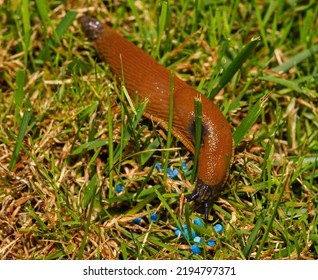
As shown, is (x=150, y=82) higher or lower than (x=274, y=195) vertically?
higher

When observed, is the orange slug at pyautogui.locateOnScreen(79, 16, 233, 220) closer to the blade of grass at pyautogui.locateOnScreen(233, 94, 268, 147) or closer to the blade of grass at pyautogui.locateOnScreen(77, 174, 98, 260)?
the blade of grass at pyautogui.locateOnScreen(233, 94, 268, 147)

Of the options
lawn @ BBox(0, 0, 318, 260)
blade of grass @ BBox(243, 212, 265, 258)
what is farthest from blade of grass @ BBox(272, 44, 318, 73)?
blade of grass @ BBox(243, 212, 265, 258)

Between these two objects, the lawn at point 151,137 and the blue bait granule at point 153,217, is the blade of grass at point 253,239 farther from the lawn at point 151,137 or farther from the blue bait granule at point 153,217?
the blue bait granule at point 153,217

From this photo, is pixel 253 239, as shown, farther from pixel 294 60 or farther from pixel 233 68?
pixel 294 60

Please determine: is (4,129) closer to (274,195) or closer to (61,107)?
(61,107)

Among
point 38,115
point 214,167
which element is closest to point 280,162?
point 214,167

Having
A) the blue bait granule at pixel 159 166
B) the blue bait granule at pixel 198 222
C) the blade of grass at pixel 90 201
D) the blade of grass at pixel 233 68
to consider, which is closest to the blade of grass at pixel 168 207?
the blue bait granule at pixel 198 222
